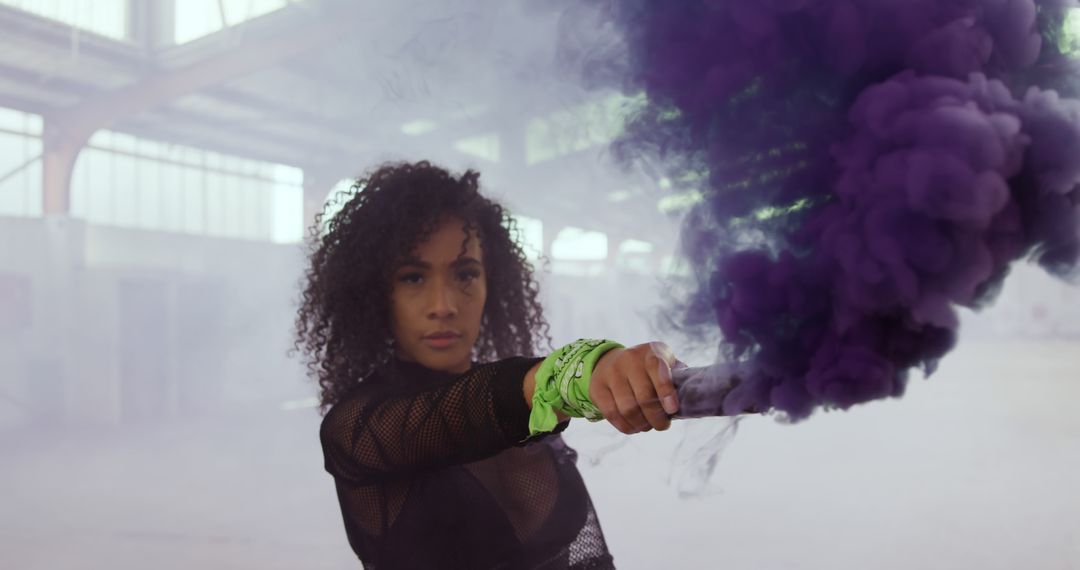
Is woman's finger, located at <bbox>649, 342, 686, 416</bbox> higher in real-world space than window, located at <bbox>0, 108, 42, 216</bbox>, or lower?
lower

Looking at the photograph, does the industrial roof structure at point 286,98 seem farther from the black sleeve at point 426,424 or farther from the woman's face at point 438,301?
the black sleeve at point 426,424

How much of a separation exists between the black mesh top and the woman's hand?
0.39ft

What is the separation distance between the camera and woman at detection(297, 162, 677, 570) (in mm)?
631

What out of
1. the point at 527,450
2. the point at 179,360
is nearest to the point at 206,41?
the point at 179,360

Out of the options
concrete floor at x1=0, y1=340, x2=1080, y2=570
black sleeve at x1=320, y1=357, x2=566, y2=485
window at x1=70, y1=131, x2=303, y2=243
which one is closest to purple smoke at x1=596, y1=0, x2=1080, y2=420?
black sleeve at x1=320, y1=357, x2=566, y2=485

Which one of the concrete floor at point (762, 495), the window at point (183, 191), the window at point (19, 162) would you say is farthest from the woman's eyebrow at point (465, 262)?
the window at point (19, 162)

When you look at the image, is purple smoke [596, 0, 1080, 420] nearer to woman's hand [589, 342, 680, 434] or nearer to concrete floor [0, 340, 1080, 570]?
woman's hand [589, 342, 680, 434]

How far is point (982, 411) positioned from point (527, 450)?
98.2 inches

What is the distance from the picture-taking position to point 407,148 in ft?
8.86

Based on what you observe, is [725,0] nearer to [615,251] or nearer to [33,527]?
[615,251]

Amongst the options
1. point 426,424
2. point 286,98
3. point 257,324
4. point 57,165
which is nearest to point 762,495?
point 426,424

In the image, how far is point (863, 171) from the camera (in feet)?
1.42

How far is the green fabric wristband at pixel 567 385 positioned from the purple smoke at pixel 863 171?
3.7 inches

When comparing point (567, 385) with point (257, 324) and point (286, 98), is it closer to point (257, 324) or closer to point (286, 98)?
point (286, 98)
